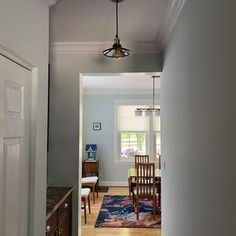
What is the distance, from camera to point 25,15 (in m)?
1.57

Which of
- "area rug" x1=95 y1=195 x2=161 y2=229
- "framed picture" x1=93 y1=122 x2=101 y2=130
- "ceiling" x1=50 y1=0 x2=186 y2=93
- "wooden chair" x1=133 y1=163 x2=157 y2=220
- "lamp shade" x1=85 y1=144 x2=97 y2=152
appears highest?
"ceiling" x1=50 y1=0 x2=186 y2=93

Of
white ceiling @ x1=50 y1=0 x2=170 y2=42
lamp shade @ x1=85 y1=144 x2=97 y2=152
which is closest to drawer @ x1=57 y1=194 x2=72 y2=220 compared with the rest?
white ceiling @ x1=50 y1=0 x2=170 y2=42

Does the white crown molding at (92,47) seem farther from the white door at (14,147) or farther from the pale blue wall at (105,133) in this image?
the pale blue wall at (105,133)

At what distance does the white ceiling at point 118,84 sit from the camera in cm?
547

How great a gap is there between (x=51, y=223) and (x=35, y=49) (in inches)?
58.3

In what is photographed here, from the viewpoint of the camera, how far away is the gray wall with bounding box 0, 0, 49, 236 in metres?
1.36

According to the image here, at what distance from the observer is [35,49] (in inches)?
68.2

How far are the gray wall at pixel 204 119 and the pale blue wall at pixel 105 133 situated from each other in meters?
4.71

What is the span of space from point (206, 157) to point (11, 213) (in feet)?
3.61

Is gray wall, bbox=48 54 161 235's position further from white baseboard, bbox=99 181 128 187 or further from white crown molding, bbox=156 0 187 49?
white baseboard, bbox=99 181 128 187

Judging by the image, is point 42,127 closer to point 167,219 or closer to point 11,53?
point 11,53

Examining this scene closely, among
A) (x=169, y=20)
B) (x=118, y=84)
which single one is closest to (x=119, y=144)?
(x=118, y=84)

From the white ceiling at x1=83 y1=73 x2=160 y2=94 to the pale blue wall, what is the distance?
6.1 inches

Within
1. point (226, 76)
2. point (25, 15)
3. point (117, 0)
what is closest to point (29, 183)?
point (25, 15)
